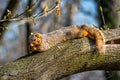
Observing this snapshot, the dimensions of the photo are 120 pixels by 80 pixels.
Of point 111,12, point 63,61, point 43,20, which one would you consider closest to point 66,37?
point 63,61

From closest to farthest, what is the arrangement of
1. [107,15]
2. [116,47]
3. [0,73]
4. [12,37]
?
1. [0,73]
2. [116,47]
3. [107,15]
4. [12,37]

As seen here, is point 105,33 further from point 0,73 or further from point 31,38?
point 0,73

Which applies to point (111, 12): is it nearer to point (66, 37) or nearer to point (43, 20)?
point (66, 37)

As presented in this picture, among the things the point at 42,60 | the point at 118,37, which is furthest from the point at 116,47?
the point at 42,60

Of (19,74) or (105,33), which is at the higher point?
(105,33)

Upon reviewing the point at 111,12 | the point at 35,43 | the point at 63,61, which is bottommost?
the point at 63,61

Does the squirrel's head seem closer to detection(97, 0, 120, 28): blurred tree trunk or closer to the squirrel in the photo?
the squirrel
